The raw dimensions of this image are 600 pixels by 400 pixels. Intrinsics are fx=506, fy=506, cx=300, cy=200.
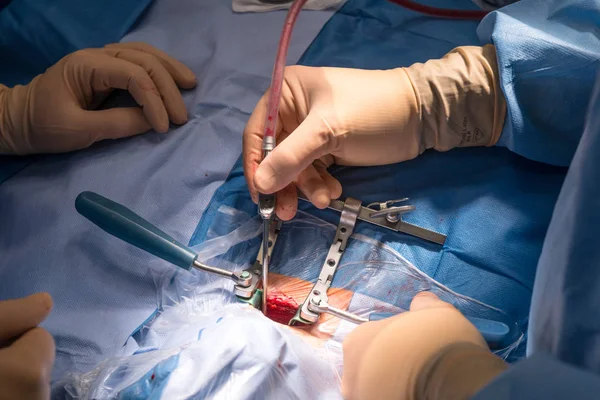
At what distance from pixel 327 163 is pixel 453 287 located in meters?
0.36

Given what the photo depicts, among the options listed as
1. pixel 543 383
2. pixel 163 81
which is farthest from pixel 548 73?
pixel 163 81

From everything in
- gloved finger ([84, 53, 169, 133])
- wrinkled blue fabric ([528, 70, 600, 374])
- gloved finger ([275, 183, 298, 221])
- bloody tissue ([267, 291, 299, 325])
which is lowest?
bloody tissue ([267, 291, 299, 325])

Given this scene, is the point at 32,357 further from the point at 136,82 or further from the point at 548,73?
the point at 548,73

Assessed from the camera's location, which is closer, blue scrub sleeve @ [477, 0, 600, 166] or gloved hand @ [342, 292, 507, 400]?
gloved hand @ [342, 292, 507, 400]

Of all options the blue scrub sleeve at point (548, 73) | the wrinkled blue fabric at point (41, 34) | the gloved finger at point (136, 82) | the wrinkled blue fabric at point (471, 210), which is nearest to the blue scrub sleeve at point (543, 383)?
the wrinkled blue fabric at point (471, 210)

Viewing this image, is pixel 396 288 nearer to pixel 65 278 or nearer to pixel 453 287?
→ pixel 453 287

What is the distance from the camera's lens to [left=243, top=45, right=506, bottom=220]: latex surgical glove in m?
0.96

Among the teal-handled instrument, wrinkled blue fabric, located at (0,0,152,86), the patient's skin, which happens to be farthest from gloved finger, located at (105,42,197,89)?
the patient's skin

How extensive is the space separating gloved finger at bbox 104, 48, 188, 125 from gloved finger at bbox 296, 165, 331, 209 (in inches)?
14.7

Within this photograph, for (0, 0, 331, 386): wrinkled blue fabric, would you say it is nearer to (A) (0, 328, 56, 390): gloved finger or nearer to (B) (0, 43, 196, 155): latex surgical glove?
(B) (0, 43, 196, 155): latex surgical glove

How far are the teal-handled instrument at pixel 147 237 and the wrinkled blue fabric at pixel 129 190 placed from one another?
4.4 inches

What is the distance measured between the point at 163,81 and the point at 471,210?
2.50 ft

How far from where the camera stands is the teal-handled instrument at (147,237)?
92 centimetres

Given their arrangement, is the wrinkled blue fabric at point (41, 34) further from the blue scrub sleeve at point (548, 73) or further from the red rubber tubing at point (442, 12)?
the blue scrub sleeve at point (548, 73)
